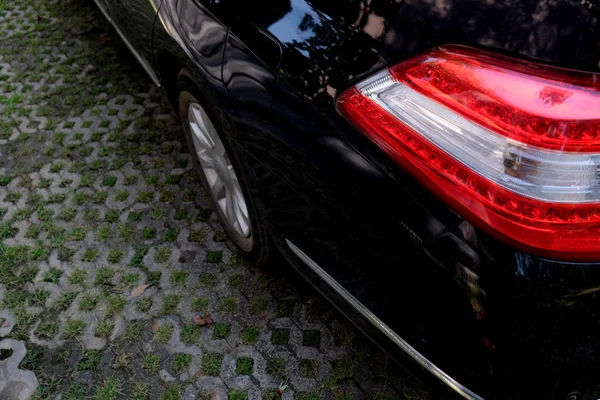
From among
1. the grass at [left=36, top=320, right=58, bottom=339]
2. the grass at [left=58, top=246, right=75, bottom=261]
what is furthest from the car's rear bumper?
the grass at [left=58, top=246, right=75, bottom=261]

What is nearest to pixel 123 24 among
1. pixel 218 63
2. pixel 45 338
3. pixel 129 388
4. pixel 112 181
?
pixel 112 181

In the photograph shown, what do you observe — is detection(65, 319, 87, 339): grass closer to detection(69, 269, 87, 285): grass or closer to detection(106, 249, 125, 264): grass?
detection(69, 269, 87, 285): grass

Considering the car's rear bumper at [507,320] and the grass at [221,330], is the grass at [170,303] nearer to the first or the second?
the grass at [221,330]

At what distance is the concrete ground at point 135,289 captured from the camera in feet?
7.14

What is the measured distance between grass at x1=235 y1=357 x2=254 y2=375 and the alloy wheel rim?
0.52 m

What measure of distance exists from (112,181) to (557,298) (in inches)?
99.5

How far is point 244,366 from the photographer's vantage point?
220 centimetres

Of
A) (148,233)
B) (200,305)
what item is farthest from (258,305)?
(148,233)

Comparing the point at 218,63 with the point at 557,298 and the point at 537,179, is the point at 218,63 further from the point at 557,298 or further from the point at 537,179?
the point at 557,298

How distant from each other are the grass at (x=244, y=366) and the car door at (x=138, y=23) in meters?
1.45

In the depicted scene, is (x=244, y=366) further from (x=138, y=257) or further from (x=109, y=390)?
(x=138, y=257)

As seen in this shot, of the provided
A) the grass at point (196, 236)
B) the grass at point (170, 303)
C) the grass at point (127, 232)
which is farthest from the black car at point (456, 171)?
the grass at point (127, 232)

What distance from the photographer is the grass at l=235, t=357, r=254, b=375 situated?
7.18 ft

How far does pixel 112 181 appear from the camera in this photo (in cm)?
312
